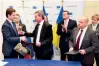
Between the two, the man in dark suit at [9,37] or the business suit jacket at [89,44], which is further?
the man in dark suit at [9,37]

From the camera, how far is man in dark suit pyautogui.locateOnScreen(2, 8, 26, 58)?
4.17 m

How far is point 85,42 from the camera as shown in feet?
12.6

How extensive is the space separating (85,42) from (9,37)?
141 centimetres

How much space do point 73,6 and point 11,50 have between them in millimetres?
2404

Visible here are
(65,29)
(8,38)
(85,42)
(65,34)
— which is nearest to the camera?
(85,42)

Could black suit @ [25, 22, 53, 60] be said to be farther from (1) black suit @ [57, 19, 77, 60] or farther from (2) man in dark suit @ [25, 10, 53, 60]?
(1) black suit @ [57, 19, 77, 60]

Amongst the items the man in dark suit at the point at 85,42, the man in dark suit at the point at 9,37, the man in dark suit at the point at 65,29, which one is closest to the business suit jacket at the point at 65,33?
the man in dark suit at the point at 65,29

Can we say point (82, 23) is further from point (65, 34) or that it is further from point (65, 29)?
point (65, 34)

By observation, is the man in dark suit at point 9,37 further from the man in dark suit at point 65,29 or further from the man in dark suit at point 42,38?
the man in dark suit at point 65,29

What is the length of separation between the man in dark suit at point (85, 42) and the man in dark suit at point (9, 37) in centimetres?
108

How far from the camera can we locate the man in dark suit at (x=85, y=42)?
3.80 meters

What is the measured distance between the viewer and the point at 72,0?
5.96 metres

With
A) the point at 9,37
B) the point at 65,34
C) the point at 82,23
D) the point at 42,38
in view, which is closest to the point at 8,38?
the point at 9,37

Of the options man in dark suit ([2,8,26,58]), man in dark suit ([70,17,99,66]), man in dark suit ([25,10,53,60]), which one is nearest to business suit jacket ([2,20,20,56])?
man in dark suit ([2,8,26,58])
